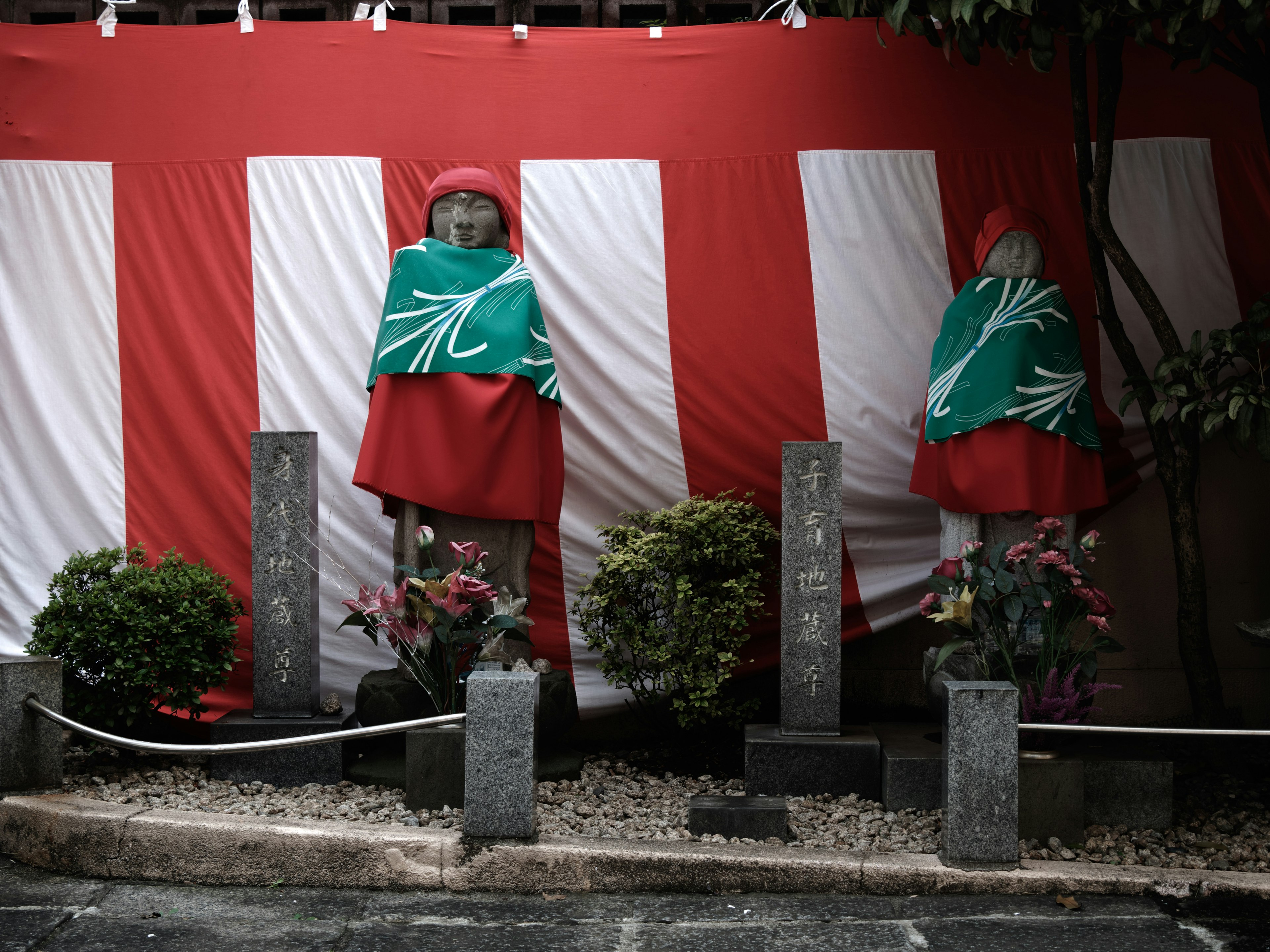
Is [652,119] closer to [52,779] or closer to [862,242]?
[862,242]

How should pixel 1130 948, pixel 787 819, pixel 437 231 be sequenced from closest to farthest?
pixel 1130 948
pixel 787 819
pixel 437 231

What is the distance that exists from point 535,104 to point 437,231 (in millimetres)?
1027

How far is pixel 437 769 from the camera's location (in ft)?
14.5

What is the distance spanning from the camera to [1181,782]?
496cm

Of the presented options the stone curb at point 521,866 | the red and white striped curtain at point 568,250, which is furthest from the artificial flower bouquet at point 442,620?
the red and white striped curtain at point 568,250

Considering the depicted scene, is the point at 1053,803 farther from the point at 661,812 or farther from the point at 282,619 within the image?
the point at 282,619

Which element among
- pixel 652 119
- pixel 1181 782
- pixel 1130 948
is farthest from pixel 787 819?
pixel 652 119

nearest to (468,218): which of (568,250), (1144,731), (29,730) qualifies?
(568,250)

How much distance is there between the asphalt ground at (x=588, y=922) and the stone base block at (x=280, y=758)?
897 millimetres

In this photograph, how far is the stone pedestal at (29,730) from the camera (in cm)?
426

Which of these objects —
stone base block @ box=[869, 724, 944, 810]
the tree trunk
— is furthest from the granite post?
the tree trunk

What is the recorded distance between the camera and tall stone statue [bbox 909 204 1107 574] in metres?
4.81

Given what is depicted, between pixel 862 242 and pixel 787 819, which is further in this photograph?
pixel 862 242

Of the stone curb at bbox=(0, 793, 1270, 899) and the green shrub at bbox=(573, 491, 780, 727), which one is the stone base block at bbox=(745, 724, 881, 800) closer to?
the green shrub at bbox=(573, 491, 780, 727)
